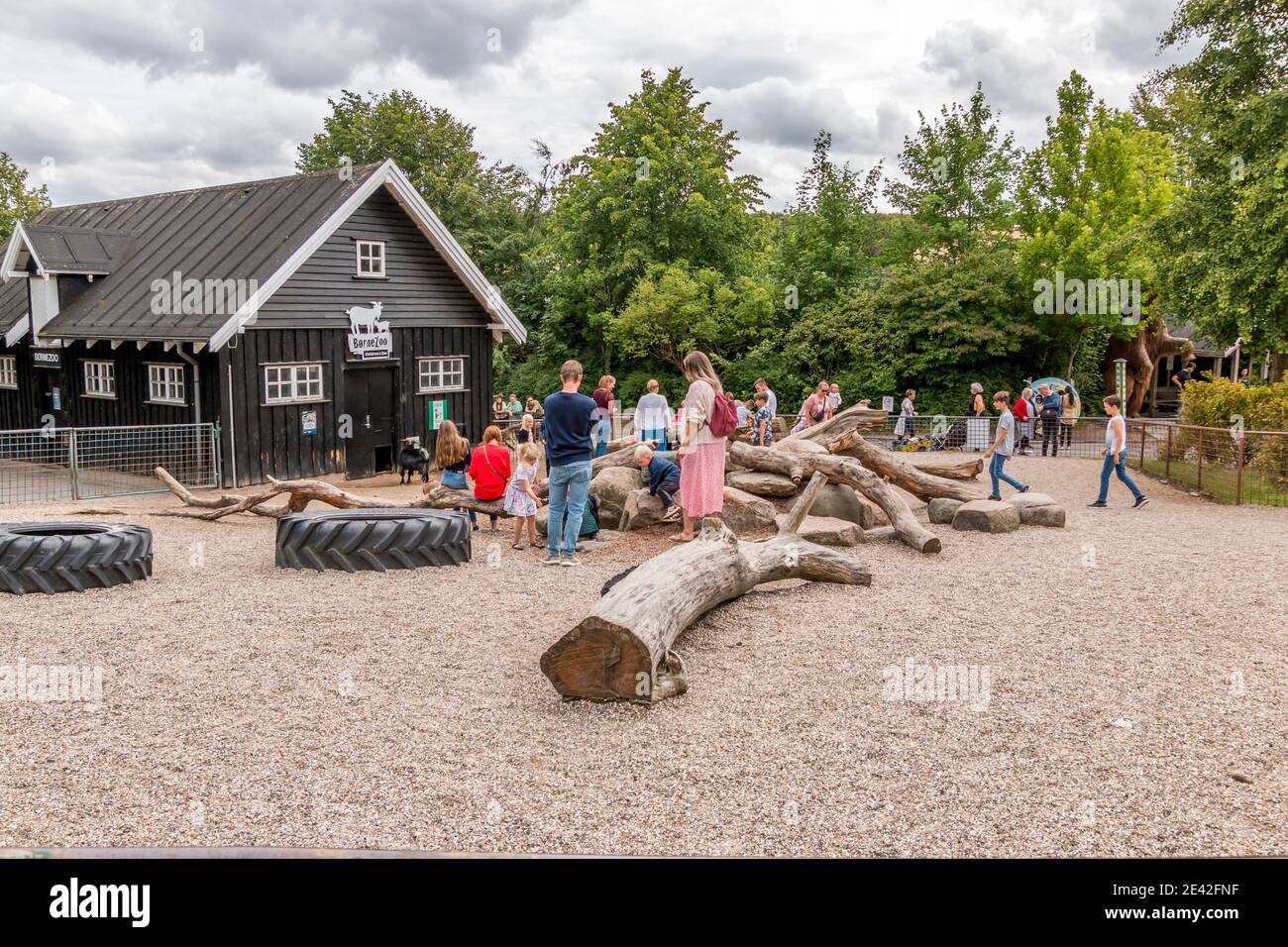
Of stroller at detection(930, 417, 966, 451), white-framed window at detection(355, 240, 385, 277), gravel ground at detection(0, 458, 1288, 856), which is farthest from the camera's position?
stroller at detection(930, 417, 966, 451)

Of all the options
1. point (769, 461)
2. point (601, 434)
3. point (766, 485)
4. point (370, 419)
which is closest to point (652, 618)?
point (766, 485)

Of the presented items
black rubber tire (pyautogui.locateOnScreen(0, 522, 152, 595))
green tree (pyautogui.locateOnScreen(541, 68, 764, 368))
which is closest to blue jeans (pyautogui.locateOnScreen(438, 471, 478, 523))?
black rubber tire (pyautogui.locateOnScreen(0, 522, 152, 595))

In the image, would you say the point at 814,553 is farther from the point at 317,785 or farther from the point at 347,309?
the point at 347,309

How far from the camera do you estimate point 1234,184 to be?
24.2m

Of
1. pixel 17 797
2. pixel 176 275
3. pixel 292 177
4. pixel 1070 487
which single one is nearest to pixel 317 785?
pixel 17 797

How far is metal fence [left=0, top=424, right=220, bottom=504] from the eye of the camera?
56.7ft

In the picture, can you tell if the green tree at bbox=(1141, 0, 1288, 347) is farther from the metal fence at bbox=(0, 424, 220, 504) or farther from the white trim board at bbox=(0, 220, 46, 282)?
the white trim board at bbox=(0, 220, 46, 282)

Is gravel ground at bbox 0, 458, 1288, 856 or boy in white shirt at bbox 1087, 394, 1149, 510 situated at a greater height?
boy in white shirt at bbox 1087, 394, 1149, 510

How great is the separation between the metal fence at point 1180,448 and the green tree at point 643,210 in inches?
452

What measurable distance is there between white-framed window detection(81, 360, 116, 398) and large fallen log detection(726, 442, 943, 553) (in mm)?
14305

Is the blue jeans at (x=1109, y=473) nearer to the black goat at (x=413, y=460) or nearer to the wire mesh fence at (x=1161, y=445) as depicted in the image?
the wire mesh fence at (x=1161, y=445)

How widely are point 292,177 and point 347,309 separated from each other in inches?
159

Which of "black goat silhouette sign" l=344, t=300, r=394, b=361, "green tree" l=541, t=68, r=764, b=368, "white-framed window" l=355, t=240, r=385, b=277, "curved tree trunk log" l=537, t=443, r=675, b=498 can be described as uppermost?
"green tree" l=541, t=68, r=764, b=368

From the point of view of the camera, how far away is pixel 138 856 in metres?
3.71
